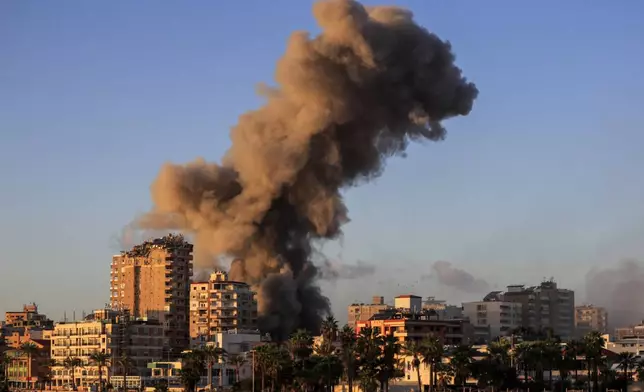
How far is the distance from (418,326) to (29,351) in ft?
131

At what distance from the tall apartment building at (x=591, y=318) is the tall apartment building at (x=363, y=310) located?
103 ft

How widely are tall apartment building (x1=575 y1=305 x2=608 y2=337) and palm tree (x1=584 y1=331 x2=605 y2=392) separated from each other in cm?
3738

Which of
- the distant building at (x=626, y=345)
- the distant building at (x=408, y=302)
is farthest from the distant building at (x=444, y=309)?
the distant building at (x=626, y=345)

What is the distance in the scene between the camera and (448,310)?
155 meters

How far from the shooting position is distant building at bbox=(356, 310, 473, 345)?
377 ft

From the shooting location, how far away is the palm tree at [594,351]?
275 feet

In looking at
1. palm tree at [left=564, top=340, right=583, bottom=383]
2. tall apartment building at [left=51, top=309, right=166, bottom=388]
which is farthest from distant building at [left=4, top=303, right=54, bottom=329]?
palm tree at [left=564, top=340, right=583, bottom=383]

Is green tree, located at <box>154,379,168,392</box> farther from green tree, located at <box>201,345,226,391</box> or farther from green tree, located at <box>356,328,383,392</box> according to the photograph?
green tree, located at <box>356,328,383,392</box>

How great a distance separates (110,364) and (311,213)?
2463 cm

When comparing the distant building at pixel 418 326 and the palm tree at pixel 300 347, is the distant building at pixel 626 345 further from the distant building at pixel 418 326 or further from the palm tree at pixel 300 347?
the palm tree at pixel 300 347

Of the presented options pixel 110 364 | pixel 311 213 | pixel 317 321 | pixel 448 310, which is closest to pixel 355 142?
pixel 311 213

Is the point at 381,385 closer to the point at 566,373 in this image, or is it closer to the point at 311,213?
the point at 566,373

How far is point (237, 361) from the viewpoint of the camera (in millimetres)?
99562

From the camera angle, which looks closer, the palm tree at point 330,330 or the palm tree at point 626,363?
the palm tree at point 626,363
